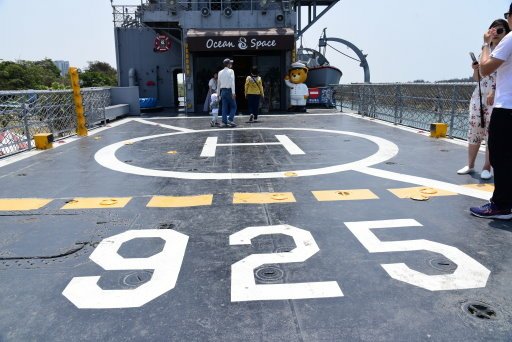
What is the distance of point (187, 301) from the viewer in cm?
248

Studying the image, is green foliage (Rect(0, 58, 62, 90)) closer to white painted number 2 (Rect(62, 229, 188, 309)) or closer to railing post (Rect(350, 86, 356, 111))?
railing post (Rect(350, 86, 356, 111))

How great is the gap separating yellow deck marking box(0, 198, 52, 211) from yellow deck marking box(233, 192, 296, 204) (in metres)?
2.35

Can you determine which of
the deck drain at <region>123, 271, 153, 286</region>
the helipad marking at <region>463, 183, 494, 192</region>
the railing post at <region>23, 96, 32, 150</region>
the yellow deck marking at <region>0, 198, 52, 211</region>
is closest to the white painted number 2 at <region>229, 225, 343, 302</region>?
the deck drain at <region>123, 271, 153, 286</region>

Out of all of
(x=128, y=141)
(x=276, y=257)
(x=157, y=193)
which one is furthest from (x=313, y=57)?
(x=276, y=257)

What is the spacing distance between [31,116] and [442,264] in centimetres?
883

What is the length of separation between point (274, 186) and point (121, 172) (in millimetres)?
2609

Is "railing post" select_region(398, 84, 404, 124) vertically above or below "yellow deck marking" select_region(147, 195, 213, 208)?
above

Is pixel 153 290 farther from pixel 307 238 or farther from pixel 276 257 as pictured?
pixel 307 238

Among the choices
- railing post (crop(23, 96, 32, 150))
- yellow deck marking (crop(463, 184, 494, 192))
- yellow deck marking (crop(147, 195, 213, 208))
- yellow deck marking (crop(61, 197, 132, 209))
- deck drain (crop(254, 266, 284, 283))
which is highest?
railing post (crop(23, 96, 32, 150))

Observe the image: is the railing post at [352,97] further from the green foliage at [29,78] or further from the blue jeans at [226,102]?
the green foliage at [29,78]

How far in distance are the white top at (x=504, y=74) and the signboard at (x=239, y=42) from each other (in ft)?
43.2

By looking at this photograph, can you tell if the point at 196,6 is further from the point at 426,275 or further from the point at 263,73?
the point at 426,275

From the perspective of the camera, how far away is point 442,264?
9.55 feet

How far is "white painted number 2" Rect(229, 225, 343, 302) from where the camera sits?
2.53m
